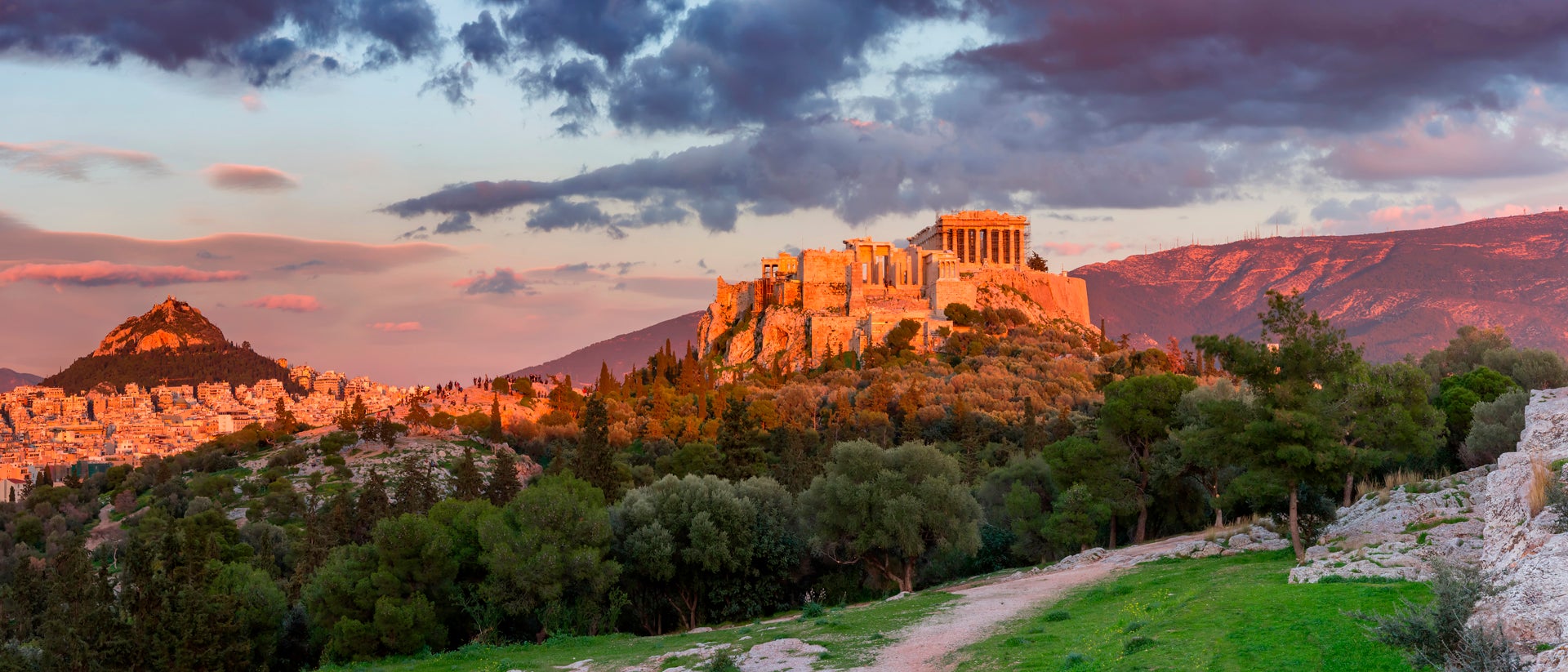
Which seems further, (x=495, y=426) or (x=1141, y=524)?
(x=495, y=426)

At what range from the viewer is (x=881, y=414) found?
78.1 m

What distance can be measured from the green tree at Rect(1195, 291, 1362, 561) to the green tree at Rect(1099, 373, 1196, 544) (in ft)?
52.6

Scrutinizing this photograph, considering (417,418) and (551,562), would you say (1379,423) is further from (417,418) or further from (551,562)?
(417,418)

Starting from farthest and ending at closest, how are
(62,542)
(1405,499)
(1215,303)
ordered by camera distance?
(1215,303)
(62,542)
(1405,499)

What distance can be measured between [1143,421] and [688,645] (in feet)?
78.7

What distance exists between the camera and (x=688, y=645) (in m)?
25.9

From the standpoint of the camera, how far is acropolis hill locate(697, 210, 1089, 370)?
11500cm

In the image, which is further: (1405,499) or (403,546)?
(403,546)

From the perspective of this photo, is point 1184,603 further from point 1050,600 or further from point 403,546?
point 403,546

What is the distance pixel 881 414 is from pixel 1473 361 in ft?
116

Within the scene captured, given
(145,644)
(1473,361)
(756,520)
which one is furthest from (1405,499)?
(1473,361)

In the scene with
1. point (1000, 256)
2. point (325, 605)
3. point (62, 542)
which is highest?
point (1000, 256)

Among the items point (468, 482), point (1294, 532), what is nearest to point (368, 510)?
point (468, 482)

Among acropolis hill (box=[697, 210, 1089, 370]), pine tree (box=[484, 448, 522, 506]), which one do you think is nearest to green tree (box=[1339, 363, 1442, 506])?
pine tree (box=[484, 448, 522, 506])
